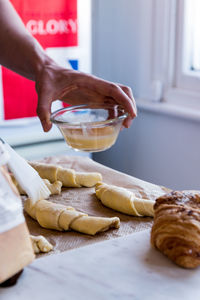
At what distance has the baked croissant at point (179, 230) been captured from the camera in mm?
701

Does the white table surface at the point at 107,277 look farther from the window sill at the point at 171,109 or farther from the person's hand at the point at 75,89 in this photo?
the window sill at the point at 171,109

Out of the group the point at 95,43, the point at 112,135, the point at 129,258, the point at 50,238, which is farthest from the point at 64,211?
the point at 95,43

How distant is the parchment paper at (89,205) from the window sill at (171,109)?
0.58 metres

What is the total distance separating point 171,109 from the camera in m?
1.91

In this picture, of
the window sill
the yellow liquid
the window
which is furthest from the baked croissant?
the window

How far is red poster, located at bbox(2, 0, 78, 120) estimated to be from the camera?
1881mm

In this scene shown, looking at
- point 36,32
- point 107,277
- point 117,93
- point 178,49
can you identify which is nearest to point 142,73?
point 178,49

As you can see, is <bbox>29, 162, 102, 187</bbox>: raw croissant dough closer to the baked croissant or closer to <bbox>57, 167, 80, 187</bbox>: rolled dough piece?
<bbox>57, 167, 80, 187</bbox>: rolled dough piece

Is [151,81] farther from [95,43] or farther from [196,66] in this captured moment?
[95,43]

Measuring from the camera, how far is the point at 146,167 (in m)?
2.14

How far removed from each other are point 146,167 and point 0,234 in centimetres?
156

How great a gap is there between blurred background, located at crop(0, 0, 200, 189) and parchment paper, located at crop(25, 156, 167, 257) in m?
0.58

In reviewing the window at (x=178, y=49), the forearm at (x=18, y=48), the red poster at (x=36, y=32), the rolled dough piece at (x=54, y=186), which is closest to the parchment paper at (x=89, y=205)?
the rolled dough piece at (x=54, y=186)

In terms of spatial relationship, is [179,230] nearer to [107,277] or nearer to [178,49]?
[107,277]
